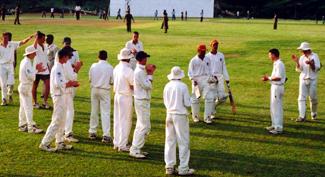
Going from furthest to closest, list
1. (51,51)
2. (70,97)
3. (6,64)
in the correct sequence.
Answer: (6,64)
(51,51)
(70,97)

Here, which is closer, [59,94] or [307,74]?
[59,94]

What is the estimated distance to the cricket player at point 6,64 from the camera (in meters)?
17.6

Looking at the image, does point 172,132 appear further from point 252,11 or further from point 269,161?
point 252,11

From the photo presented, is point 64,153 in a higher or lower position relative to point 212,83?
lower

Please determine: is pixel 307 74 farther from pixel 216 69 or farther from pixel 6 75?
pixel 6 75

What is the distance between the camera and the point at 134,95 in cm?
1180

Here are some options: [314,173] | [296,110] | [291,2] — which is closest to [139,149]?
[314,173]

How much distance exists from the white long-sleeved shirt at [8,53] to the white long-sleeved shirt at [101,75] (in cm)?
589

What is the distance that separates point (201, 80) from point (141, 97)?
403 centimetres

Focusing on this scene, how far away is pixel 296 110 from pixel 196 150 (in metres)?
6.18

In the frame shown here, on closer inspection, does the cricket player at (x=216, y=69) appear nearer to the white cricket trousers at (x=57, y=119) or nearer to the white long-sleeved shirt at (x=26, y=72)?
the white cricket trousers at (x=57, y=119)

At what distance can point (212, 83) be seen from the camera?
15.6m

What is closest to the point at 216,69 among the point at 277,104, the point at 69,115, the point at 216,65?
the point at 216,65

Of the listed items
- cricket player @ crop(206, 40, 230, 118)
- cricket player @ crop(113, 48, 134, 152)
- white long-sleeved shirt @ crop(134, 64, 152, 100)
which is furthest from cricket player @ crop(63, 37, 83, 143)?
cricket player @ crop(206, 40, 230, 118)
